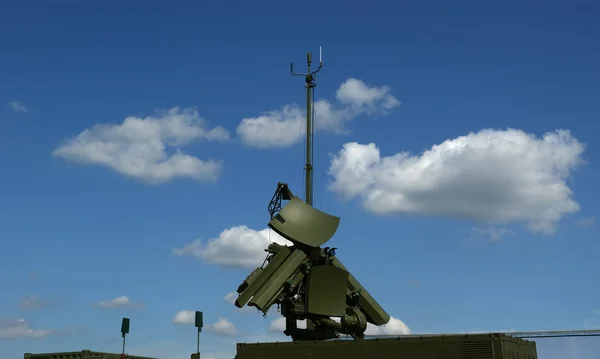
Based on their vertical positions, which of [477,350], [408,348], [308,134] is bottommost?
[477,350]

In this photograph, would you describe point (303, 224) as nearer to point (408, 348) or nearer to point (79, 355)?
point (408, 348)

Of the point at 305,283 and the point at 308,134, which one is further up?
the point at 308,134

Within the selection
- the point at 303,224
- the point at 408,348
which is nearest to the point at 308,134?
the point at 303,224

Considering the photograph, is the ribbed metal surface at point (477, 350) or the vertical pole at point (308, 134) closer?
the ribbed metal surface at point (477, 350)

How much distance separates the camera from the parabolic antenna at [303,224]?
30.3 meters

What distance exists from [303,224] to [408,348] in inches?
329

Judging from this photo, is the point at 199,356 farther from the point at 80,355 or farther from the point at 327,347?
the point at 327,347

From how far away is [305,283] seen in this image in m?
30.2

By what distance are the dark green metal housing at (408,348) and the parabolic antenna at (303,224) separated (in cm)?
518

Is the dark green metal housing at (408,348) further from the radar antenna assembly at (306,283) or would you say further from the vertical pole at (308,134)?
the vertical pole at (308,134)

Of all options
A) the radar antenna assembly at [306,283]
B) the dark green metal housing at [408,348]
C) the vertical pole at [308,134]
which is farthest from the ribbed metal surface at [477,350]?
the vertical pole at [308,134]

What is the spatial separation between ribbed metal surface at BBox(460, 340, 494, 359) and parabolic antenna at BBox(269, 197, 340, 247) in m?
8.89

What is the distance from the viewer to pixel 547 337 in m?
45.0

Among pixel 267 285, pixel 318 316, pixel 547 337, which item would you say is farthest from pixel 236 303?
pixel 547 337
